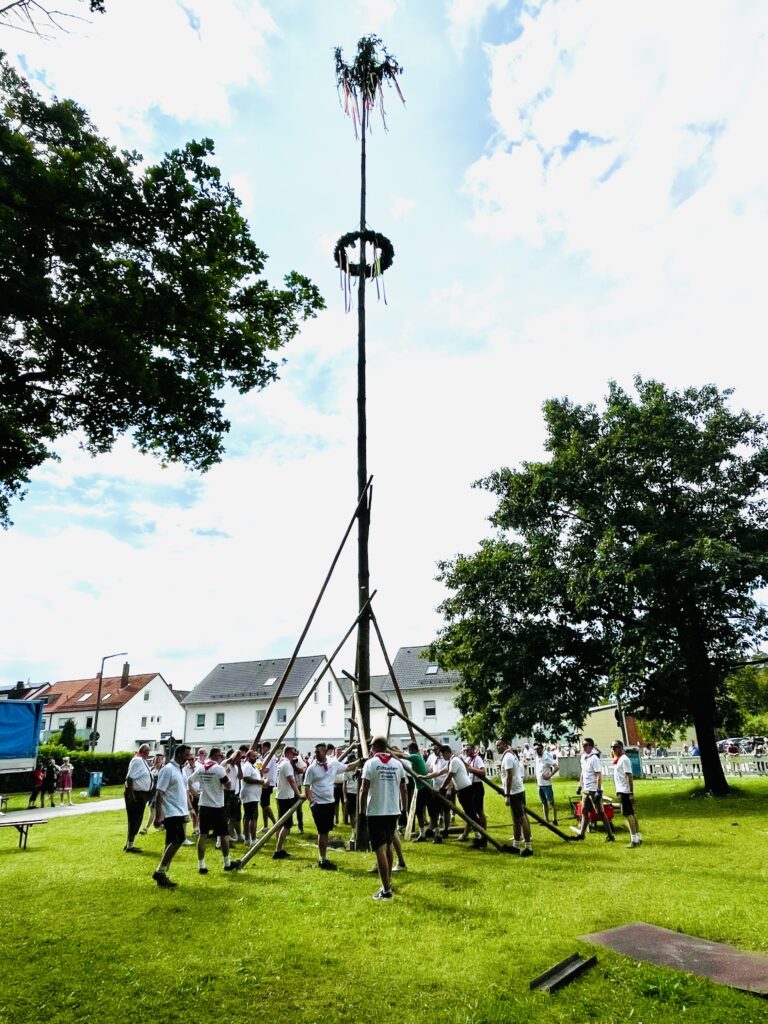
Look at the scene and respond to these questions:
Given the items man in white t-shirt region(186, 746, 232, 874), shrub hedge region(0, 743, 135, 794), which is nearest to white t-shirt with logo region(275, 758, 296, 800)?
man in white t-shirt region(186, 746, 232, 874)

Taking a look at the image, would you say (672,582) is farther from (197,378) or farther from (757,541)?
(197,378)

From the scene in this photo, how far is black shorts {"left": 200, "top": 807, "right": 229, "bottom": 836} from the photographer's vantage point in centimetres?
1030

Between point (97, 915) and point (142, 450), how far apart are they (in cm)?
707

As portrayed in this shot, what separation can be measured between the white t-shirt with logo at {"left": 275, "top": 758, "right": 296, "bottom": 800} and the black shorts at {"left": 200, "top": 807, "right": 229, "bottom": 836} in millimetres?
2382

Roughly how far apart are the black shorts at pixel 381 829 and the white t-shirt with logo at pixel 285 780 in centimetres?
455

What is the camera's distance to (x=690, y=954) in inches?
228

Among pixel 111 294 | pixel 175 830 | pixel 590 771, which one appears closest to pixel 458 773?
pixel 590 771

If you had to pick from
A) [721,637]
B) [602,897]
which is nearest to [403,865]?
[602,897]

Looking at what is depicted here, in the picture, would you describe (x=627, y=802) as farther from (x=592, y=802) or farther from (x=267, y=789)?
(x=267, y=789)

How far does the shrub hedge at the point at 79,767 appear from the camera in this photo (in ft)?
106

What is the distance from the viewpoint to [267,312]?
36.6 ft

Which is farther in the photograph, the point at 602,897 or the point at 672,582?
the point at 672,582

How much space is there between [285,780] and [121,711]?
46.2 meters

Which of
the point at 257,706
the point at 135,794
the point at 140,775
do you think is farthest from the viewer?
the point at 257,706
